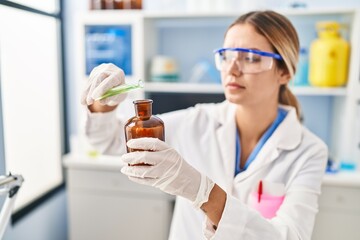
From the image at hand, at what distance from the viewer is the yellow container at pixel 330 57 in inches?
79.2

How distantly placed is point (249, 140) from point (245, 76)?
0.29m

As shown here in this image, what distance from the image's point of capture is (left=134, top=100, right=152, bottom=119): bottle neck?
0.79m

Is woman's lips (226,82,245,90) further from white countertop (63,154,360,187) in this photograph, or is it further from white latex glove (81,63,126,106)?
white countertop (63,154,360,187)

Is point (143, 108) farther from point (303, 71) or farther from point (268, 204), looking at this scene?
point (303, 71)

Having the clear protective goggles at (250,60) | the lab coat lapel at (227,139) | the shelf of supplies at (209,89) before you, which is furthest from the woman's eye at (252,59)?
the shelf of supplies at (209,89)

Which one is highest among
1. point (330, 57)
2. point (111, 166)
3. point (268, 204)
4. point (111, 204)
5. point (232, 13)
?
point (232, 13)

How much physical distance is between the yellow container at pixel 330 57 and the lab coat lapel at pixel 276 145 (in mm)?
899

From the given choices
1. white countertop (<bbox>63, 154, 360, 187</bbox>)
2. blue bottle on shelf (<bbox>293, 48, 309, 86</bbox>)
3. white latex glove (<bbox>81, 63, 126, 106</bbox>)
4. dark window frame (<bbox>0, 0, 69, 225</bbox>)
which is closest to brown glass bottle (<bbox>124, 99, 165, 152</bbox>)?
white latex glove (<bbox>81, 63, 126, 106</bbox>)

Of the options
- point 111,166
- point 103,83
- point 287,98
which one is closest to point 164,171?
point 103,83

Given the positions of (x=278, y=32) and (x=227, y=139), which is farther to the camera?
(x=227, y=139)

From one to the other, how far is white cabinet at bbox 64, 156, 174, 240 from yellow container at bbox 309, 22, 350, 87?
3.71ft

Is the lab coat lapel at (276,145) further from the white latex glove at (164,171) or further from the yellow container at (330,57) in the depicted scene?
the yellow container at (330,57)

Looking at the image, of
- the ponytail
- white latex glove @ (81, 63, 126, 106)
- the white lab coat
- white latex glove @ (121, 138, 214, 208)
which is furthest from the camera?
the ponytail

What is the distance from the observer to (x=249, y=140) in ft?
4.45
